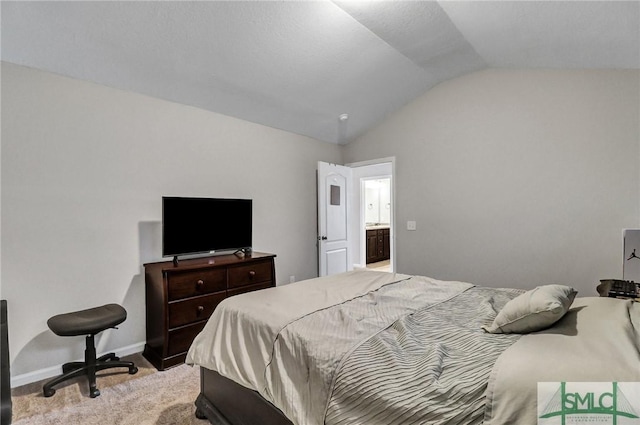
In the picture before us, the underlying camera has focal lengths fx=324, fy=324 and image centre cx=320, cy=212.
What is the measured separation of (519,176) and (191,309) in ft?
11.6

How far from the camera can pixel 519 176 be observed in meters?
3.47

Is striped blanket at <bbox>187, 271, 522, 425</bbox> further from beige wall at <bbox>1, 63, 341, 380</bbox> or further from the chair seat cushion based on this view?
beige wall at <bbox>1, 63, 341, 380</bbox>

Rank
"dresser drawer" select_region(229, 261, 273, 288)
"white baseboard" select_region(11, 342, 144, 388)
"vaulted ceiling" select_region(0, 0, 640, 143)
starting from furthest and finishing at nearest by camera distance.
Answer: "dresser drawer" select_region(229, 261, 273, 288)
"white baseboard" select_region(11, 342, 144, 388)
"vaulted ceiling" select_region(0, 0, 640, 143)

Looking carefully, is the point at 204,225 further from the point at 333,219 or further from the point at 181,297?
the point at 333,219

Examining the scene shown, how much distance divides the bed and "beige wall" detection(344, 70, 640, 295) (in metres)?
1.74

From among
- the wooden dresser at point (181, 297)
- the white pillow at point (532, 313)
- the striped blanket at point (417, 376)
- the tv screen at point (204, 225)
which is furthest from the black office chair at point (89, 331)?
the white pillow at point (532, 313)

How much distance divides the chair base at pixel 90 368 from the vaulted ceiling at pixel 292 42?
7.24ft

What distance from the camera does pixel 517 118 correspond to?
11.4 feet

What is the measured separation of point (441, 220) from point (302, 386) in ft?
10.5

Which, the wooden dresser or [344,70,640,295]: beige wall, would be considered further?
[344,70,640,295]: beige wall

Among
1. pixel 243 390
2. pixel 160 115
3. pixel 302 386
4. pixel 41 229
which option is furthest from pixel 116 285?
pixel 302 386

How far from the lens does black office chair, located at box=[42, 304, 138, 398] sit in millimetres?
2281

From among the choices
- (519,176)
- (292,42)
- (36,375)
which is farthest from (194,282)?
(519,176)

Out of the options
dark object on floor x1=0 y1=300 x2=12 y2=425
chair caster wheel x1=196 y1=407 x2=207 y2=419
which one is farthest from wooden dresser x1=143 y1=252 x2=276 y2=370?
dark object on floor x1=0 y1=300 x2=12 y2=425
